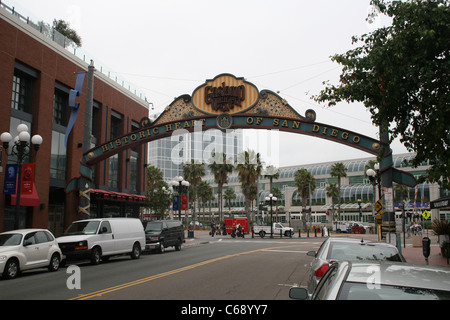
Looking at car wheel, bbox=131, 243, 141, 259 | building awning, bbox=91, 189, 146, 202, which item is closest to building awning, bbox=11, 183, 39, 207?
building awning, bbox=91, 189, 146, 202

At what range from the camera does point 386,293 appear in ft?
11.1

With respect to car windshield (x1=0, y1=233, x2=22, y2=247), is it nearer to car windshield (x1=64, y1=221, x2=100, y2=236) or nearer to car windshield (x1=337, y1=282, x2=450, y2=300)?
car windshield (x1=64, y1=221, x2=100, y2=236)

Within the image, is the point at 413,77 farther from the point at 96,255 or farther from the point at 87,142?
the point at 87,142

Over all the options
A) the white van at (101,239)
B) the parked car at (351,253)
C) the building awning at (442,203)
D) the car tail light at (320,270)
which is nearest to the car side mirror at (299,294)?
the parked car at (351,253)

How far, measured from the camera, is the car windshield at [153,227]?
25.5 meters

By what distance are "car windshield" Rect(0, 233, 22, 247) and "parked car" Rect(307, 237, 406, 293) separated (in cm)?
1067

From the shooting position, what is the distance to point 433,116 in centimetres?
1105

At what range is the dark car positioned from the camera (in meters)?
24.7

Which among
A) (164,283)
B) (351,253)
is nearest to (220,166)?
(164,283)

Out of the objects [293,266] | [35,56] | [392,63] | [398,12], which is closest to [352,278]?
[392,63]

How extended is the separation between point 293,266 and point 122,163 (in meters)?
24.7

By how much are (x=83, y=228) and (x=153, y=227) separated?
7.21m

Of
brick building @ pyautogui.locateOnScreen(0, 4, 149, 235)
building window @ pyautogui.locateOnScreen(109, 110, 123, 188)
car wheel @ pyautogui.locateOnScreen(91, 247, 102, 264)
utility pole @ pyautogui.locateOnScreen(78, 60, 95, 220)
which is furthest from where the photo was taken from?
building window @ pyautogui.locateOnScreen(109, 110, 123, 188)

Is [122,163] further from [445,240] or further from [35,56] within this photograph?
[445,240]
